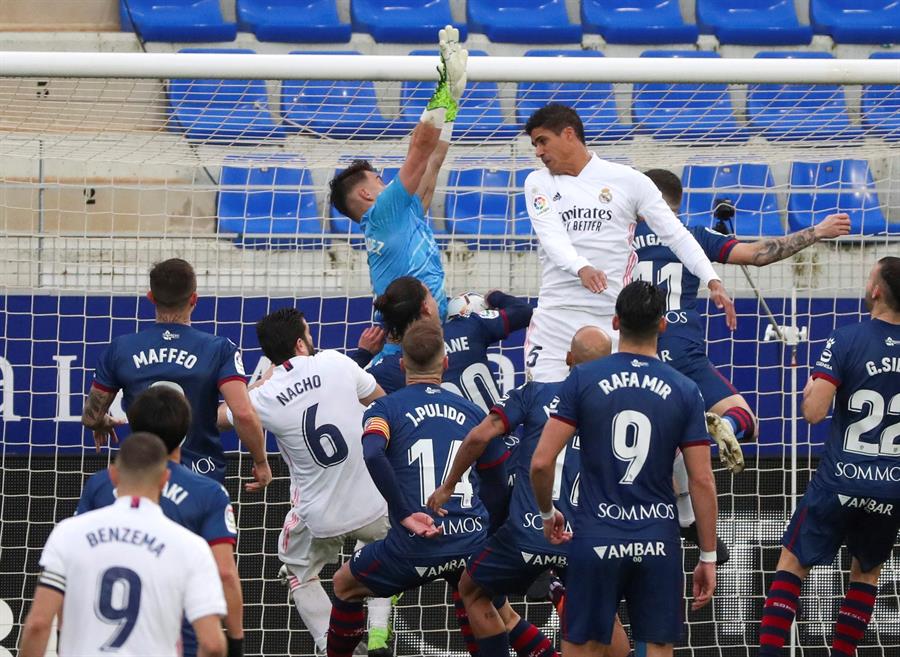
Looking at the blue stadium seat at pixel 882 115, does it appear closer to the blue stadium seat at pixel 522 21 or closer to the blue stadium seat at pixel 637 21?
the blue stadium seat at pixel 637 21

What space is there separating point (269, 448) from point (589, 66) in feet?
11.4

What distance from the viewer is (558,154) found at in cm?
767

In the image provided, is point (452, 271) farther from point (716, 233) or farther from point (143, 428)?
point (143, 428)

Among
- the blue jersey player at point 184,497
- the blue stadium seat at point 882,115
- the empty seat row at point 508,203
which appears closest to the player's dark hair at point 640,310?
the blue jersey player at point 184,497

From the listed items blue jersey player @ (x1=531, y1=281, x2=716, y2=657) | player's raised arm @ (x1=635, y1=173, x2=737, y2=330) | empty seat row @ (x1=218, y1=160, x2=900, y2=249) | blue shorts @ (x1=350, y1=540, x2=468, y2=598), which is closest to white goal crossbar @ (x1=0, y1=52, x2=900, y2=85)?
player's raised arm @ (x1=635, y1=173, x2=737, y2=330)

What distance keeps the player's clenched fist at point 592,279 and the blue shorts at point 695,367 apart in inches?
41.6

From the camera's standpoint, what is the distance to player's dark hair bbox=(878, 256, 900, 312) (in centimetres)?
717

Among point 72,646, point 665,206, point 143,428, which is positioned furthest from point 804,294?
point 72,646

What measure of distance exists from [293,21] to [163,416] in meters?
9.45

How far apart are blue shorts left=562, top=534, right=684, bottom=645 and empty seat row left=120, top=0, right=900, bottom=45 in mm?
8812

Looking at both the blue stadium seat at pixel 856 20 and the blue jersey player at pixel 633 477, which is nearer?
the blue jersey player at pixel 633 477

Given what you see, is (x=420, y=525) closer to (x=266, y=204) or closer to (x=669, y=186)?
(x=669, y=186)

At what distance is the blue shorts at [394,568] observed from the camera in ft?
22.9

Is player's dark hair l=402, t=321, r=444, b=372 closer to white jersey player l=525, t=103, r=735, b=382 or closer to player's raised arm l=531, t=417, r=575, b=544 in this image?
white jersey player l=525, t=103, r=735, b=382
